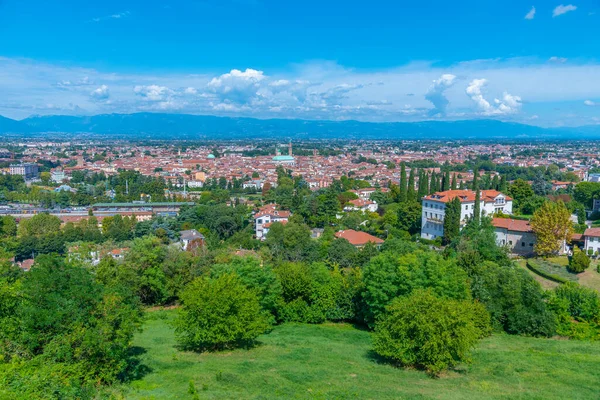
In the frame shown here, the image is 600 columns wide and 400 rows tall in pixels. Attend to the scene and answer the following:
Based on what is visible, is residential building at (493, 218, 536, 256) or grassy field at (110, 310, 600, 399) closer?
grassy field at (110, 310, 600, 399)

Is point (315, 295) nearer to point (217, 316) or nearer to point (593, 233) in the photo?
point (217, 316)

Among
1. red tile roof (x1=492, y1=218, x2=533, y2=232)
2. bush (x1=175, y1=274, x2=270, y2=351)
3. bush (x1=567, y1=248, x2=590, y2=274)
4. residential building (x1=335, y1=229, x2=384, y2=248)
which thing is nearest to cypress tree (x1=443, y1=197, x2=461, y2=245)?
red tile roof (x1=492, y1=218, x2=533, y2=232)

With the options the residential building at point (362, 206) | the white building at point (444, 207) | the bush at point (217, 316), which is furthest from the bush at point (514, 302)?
the residential building at point (362, 206)

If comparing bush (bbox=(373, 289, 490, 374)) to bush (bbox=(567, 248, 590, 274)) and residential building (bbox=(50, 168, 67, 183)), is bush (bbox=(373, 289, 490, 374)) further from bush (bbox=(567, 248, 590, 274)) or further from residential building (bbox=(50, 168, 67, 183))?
residential building (bbox=(50, 168, 67, 183))

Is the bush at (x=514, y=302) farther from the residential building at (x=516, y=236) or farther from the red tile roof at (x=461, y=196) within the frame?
the red tile roof at (x=461, y=196)

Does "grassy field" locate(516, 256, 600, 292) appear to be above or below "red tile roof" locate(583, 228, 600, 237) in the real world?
below

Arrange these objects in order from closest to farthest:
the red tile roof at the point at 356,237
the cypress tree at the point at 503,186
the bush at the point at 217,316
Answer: the bush at the point at 217,316 < the red tile roof at the point at 356,237 < the cypress tree at the point at 503,186
